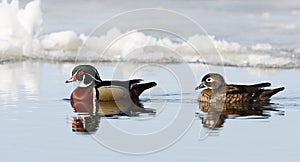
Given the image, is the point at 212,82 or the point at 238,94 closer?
the point at 238,94

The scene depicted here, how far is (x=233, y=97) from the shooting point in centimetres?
1939

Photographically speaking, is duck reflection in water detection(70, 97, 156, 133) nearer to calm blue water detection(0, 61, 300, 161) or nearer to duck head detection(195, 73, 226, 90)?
calm blue water detection(0, 61, 300, 161)

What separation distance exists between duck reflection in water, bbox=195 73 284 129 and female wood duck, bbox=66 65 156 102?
1547mm

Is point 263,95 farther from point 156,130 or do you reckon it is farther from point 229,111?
point 156,130

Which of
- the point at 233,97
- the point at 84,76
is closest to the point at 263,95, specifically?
the point at 233,97

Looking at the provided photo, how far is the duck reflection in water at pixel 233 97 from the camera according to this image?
18.0m

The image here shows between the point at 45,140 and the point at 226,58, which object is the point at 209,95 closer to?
the point at 45,140

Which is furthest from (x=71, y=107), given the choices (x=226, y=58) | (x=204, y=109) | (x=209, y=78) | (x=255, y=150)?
(x=226, y=58)

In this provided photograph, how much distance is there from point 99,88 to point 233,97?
3.28 metres

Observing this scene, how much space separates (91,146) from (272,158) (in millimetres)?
2782

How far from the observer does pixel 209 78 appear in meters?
20.4

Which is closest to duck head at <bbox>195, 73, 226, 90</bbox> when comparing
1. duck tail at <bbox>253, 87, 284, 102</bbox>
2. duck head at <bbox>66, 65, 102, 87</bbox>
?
duck tail at <bbox>253, 87, 284, 102</bbox>

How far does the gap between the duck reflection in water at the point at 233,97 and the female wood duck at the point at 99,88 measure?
5.07 ft

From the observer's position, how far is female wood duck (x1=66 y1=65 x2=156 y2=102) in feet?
64.0
